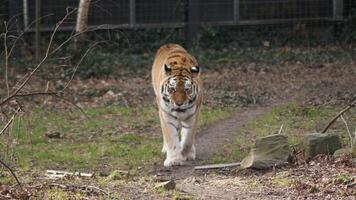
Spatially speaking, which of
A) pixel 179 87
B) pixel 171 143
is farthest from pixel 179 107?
pixel 171 143

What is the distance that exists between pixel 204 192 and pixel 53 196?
1.37m

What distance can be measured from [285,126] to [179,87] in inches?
91.9

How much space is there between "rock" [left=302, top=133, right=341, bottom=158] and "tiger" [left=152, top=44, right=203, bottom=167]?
1.42 meters

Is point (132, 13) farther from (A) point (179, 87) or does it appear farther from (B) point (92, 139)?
(A) point (179, 87)

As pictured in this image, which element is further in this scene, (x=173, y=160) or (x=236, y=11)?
(x=236, y=11)

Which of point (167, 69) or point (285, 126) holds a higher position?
point (167, 69)

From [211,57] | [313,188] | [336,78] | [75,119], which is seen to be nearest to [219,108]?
[75,119]

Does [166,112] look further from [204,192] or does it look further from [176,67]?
[204,192]

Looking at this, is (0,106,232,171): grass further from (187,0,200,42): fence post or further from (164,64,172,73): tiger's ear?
(187,0,200,42): fence post

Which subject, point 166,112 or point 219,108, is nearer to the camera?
point 166,112

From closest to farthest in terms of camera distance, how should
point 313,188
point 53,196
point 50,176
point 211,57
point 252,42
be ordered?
point 53,196 < point 313,188 < point 50,176 < point 211,57 < point 252,42

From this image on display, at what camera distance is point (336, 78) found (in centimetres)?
1452

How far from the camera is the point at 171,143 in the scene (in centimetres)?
898

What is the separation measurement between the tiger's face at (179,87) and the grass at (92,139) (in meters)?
0.69
